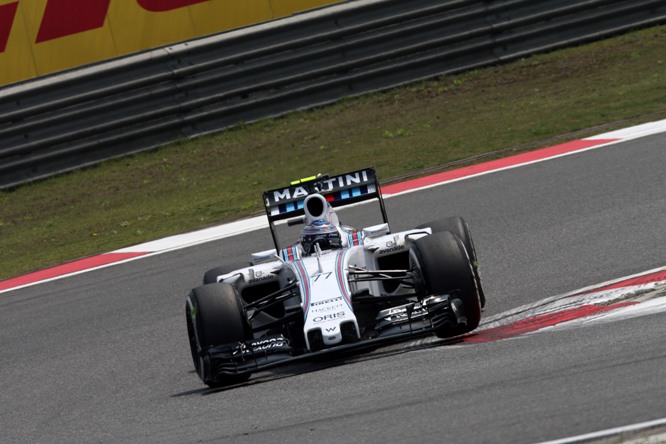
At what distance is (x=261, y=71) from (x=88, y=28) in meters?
2.55

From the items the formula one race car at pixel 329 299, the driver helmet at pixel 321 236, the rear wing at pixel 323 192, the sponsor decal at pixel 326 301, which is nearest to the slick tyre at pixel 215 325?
the formula one race car at pixel 329 299

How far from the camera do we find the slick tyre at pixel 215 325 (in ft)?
25.0

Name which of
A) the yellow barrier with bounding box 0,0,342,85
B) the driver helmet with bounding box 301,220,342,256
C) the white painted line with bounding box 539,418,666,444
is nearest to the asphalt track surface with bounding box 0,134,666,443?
the white painted line with bounding box 539,418,666,444

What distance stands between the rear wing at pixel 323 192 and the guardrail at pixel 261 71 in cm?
833

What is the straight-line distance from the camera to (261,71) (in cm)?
1744

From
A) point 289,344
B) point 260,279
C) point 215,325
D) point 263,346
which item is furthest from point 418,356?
point 260,279

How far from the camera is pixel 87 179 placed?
17.5m

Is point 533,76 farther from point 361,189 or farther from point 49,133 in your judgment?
point 361,189

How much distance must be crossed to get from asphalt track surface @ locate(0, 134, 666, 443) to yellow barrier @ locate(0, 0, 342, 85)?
17.3ft

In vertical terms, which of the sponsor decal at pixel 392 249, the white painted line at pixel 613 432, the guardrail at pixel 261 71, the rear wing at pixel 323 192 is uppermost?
the guardrail at pixel 261 71

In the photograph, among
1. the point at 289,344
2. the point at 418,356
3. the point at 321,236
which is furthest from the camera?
the point at 321,236

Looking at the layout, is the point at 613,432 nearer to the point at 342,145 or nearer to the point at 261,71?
the point at 342,145

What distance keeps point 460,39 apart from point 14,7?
6.51m

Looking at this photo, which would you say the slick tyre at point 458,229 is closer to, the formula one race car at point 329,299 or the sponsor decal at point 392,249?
the formula one race car at point 329,299
